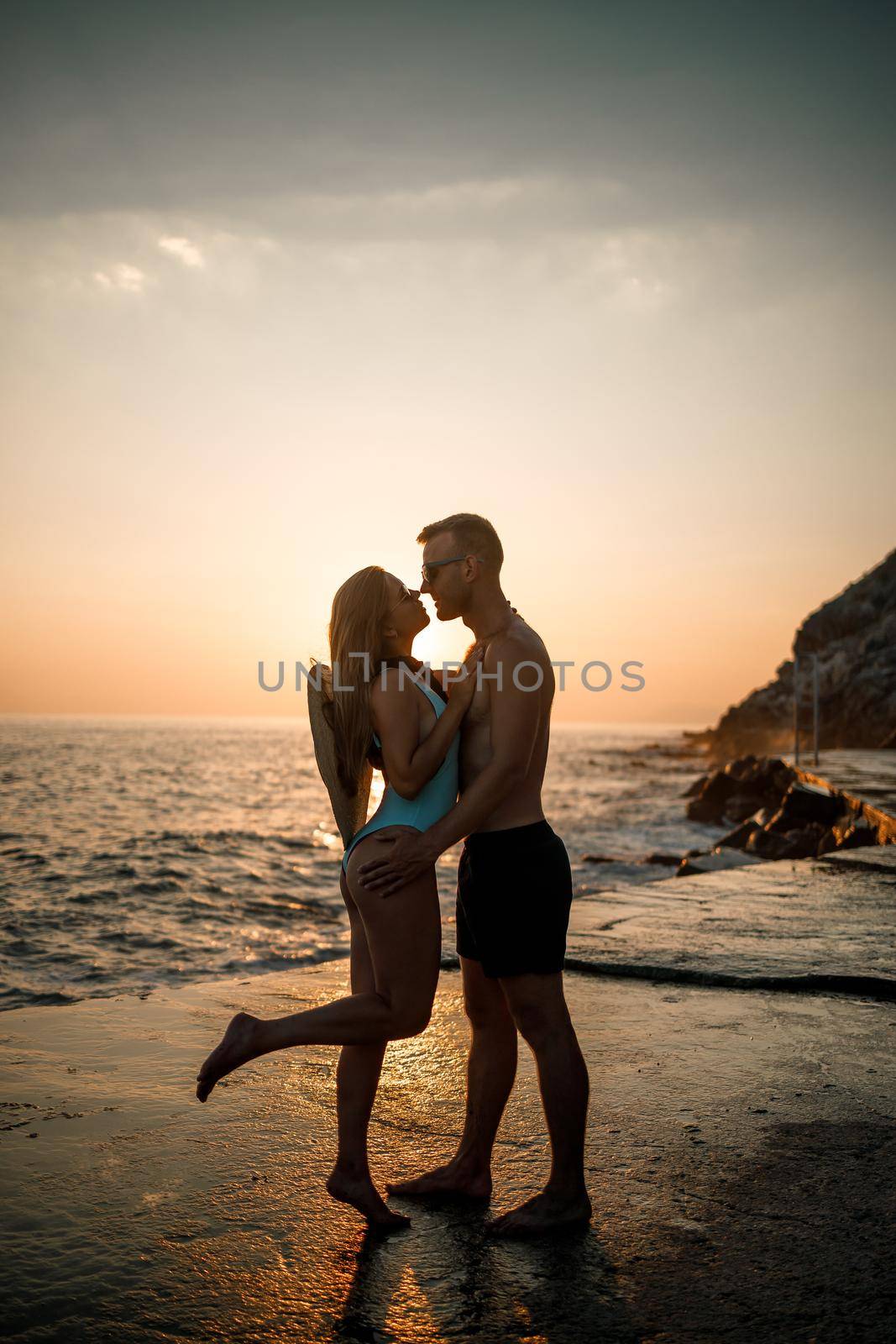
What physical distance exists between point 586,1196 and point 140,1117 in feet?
5.19

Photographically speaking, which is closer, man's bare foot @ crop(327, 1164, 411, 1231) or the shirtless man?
man's bare foot @ crop(327, 1164, 411, 1231)

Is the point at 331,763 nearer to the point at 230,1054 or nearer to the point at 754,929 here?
the point at 230,1054

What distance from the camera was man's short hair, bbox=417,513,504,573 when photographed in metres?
3.09

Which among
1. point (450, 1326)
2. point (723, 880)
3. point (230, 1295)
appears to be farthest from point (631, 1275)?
point (723, 880)

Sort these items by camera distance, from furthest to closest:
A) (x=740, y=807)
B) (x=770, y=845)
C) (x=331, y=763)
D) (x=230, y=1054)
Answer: (x=740, y=807) < (x=770, y=845) < (x=331, y=763) < (x=230, y=1054)

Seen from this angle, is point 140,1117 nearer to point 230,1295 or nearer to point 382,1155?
point 382,1155

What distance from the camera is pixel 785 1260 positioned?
2.39 meters

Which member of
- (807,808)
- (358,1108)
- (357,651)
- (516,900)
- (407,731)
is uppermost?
(357,651)

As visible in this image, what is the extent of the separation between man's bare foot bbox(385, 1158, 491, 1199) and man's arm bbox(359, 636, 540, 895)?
882mm

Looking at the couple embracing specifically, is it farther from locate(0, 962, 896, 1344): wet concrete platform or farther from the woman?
locate(0, 962, 896, 1344): wet concrete platform

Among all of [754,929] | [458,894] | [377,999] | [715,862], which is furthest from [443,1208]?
[715,862]

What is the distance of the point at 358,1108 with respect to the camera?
2.85 meters

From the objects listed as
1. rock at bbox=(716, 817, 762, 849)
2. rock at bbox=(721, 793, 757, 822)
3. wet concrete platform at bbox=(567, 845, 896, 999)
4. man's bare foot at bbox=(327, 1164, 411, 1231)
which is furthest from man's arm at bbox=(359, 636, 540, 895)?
rock at bbox=(721, 793, 757, 822)

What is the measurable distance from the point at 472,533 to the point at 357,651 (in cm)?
55
